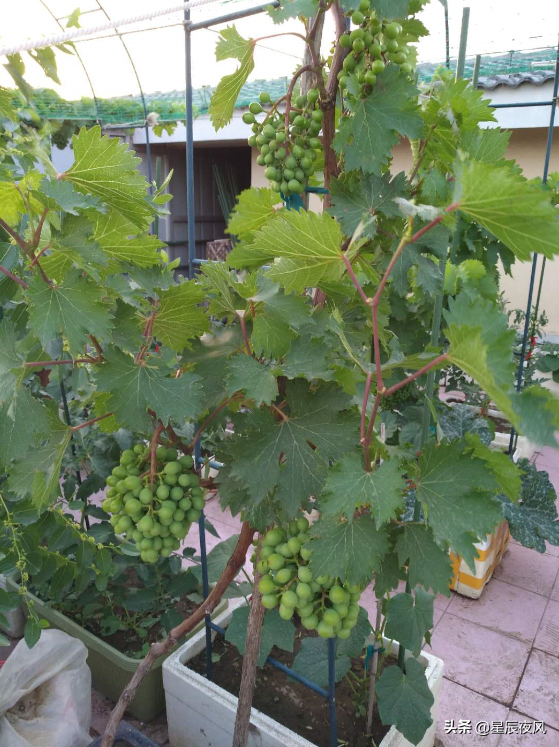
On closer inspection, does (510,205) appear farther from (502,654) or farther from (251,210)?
(502,654)

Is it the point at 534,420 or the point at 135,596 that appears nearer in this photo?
the point at 534,420

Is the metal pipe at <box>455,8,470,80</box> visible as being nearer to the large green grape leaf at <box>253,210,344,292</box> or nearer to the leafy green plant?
the leafy green plant

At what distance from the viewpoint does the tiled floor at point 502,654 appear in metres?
1.94

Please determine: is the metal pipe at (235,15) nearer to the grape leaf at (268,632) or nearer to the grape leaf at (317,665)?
the grape leaf at (268,632)

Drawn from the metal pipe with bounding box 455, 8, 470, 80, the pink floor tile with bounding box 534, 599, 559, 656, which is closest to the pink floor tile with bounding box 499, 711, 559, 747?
the pink floor tile with bounding box 534, 599, 559, 656

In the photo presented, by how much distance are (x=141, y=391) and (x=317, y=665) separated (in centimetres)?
93

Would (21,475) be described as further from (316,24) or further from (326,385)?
(316,24)

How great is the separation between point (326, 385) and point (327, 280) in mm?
167

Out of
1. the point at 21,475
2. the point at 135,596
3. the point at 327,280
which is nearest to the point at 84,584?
the point at 135,596

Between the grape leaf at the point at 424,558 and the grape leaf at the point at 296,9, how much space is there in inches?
33.2

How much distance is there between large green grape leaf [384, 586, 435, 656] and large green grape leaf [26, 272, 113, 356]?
752 millimetres

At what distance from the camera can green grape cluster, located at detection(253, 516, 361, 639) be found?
883mm

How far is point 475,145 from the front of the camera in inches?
39.0

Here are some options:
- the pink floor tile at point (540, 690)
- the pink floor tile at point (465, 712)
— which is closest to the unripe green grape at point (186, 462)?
the pink floor tile at point (465, 712)
